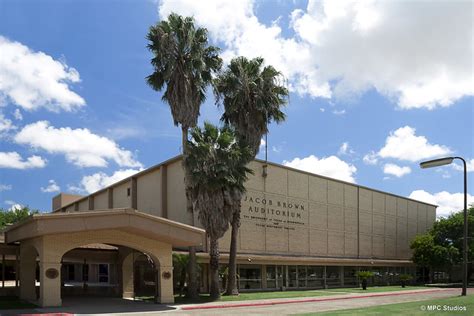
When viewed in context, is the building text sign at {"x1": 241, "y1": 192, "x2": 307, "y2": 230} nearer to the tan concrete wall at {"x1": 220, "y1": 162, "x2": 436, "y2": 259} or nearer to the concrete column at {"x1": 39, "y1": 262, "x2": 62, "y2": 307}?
the tan concrete wall at {"x1": 220, "y1": 162, "x2": 436, "y2": 259}

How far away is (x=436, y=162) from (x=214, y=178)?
56.4 ft

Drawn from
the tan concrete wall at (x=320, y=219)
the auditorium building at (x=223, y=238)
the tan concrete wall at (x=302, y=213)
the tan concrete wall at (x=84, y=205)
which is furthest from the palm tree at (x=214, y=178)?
the tan concrete wall at (x=84, y=205)

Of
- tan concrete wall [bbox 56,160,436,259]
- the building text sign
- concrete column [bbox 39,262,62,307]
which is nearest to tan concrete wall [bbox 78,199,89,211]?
tan concrete wall [bbox 56,160,436,259]

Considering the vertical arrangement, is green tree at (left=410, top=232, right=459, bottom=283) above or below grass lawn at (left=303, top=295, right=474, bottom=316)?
below

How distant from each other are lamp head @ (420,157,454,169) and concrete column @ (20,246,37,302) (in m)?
21.9

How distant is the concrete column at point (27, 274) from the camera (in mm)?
29703

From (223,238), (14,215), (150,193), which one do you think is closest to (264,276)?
(223,238)

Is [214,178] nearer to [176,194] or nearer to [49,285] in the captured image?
[176,194]

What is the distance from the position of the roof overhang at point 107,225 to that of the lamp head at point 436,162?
545 inches

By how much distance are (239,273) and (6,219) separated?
49698 millimetres

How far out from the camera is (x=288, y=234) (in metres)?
48.2

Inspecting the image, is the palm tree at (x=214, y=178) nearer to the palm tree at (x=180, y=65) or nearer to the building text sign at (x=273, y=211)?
the palm tree at (x=180, y=65)

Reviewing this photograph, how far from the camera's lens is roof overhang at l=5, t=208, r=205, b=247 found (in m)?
24.7

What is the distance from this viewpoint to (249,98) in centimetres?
3822
